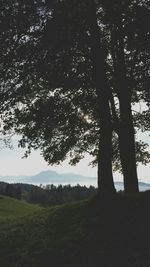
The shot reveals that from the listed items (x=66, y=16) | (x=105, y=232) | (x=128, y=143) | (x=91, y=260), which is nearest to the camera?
(x=91, y=260)

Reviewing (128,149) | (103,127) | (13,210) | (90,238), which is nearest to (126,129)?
(128,149)

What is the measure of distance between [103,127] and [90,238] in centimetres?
609

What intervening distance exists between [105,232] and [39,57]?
877cm

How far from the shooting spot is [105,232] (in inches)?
686

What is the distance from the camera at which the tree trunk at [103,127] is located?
2127cm

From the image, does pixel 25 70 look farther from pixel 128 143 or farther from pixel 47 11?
pixel 128 143

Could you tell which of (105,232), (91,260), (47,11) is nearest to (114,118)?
(47,11)

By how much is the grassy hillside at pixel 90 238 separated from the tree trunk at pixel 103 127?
0.83m

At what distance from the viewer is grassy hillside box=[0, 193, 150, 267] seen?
15.5 meters

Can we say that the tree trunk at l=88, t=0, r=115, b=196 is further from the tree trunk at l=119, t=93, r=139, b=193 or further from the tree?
the tree trunk at l=119, t=93, r=139, b=193

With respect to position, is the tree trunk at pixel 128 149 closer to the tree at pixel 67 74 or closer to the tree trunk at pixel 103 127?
the tree at pixel 67 74

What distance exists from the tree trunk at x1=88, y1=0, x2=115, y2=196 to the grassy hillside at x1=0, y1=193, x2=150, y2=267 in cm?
83

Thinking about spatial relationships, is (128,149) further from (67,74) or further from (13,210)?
(13,210)

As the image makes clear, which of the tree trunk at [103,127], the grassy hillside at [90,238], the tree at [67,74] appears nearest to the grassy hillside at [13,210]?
the tree at [67,74]
